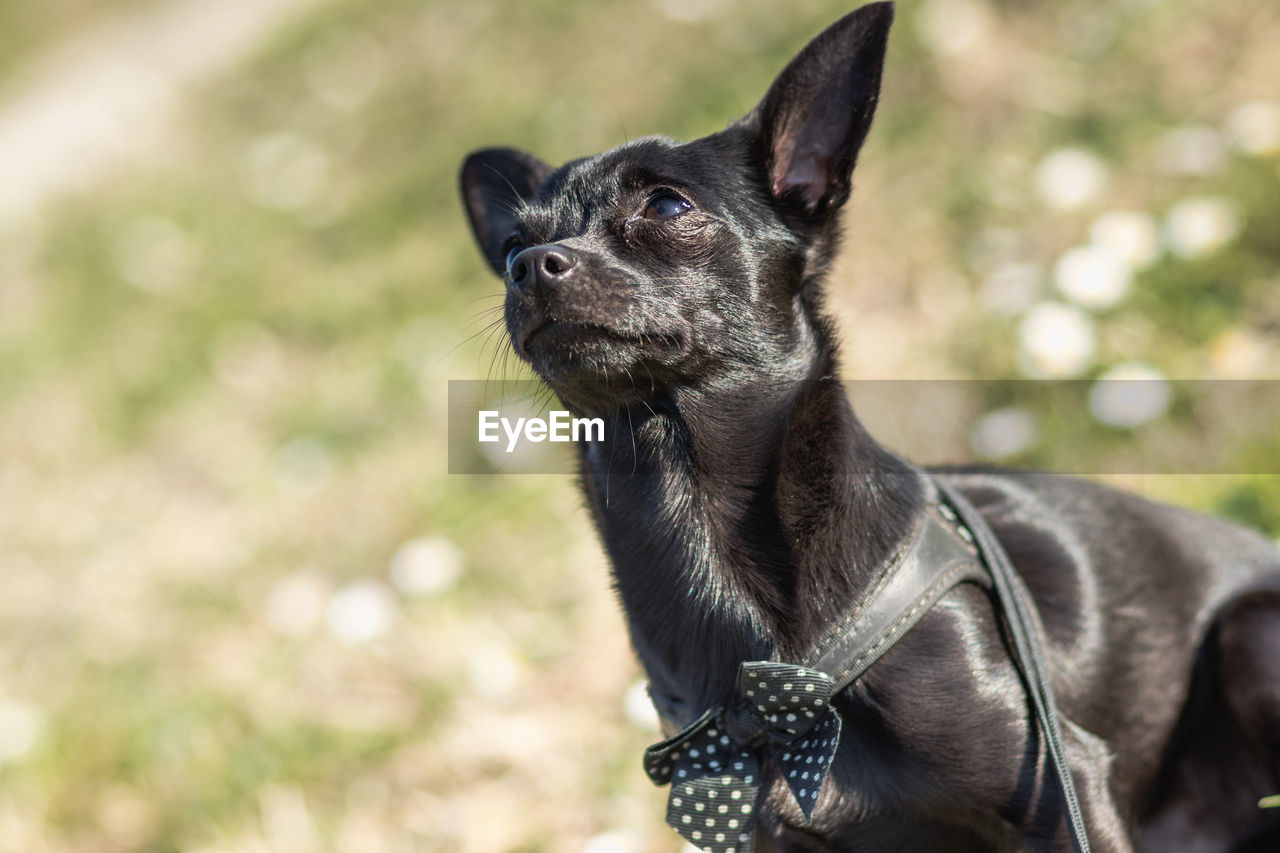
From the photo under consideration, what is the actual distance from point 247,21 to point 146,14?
6.87 feet

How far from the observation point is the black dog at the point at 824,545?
5.91 ft

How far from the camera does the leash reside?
1.71 m

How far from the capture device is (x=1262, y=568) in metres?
2.26

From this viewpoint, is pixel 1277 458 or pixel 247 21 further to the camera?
pixel 247 21

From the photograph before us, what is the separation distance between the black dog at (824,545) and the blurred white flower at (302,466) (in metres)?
2.48

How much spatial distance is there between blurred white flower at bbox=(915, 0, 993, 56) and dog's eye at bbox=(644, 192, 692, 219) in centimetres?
301

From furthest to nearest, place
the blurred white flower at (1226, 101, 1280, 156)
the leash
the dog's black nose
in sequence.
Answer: the blurred white flower at (1226, 101, 1280, 156)
the dog's black nose
the leash

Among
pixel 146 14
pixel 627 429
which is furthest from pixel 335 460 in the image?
pixel 146 14

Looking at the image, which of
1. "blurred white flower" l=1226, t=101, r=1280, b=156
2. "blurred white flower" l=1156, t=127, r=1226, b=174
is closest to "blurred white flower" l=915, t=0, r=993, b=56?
"blurred white flower" l=1156, t=127, r=1226, b=174

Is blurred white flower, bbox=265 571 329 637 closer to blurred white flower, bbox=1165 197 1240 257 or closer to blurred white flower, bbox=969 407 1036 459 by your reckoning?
blurred white flower, bbox=969 407 1036 459

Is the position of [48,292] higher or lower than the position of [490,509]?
higher

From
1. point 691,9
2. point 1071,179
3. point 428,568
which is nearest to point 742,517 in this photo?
point 428,568

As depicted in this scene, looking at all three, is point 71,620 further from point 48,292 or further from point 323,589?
point 48,292

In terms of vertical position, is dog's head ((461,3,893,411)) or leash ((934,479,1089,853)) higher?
dog's head ((461,3,893,411))
